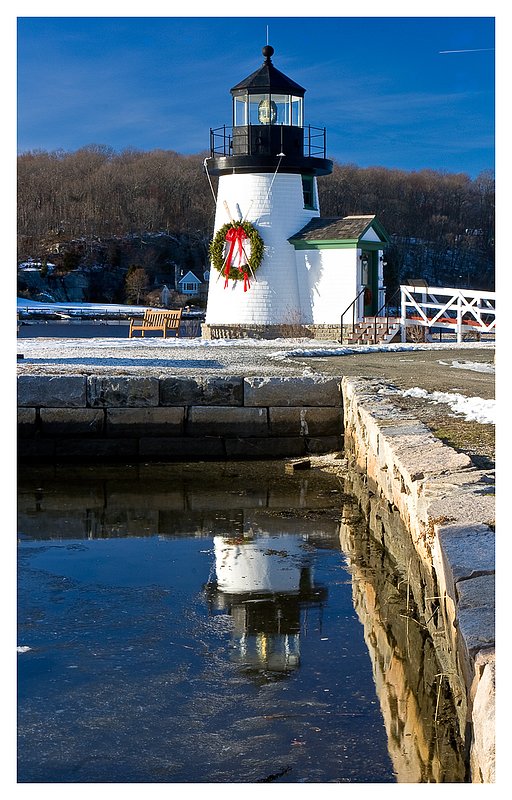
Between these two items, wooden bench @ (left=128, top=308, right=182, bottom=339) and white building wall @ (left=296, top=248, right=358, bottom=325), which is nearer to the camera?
white building wall @ (left=296, top=248, right=358, bottom=325)

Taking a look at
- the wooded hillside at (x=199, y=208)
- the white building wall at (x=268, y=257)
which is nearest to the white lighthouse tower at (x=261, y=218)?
the white building wall at (x=268, y=257)

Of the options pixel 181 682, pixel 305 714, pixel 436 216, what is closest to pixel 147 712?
pixel 181 682

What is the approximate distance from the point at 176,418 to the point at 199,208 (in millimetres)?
68634

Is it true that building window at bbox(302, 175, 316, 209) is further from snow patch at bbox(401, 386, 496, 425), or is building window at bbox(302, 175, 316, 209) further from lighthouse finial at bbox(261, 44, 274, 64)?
snow patch at bbox(401, 386, 496, 425)

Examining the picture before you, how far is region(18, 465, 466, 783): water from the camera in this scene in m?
3.57

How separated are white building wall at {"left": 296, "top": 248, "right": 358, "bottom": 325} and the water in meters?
15.8

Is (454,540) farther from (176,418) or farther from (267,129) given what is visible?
(267,129)

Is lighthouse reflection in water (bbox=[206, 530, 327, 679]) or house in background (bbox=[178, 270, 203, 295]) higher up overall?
house in background (bbox=[178, 270, 203, 295])

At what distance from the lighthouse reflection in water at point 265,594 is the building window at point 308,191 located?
61.7 feet

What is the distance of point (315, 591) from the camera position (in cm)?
567

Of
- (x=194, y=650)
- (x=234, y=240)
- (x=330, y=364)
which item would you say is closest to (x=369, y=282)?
(x=234, y=240)

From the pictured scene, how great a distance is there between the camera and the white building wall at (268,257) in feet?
77.9

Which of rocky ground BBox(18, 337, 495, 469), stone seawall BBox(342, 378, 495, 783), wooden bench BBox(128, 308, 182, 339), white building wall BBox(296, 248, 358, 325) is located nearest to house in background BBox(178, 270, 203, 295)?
wooden bench BBox(128, 308, 182, 339)

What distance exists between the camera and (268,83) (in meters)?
22.8
